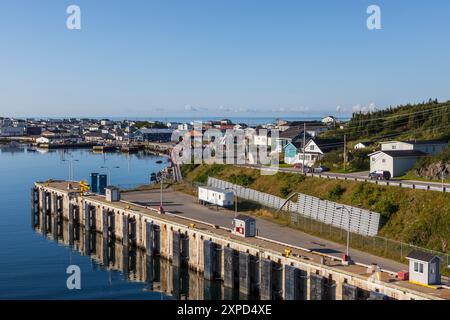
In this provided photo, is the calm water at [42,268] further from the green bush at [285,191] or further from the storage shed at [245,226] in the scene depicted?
the green bush at [285,191]

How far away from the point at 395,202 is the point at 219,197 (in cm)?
1905

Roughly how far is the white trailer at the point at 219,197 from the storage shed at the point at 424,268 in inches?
1209

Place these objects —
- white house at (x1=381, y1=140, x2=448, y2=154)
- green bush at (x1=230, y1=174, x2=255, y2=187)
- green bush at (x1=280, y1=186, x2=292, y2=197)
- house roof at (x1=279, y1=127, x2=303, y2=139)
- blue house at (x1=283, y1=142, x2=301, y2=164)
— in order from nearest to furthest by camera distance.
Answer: green bush at (x1=280, y1=186, x2=292, y2=197) → white house at (x1=381, y1=140, x2=448, y2=154) → green bush at (x1=230, y1=174, x2=255, y2=187) → blue house at (x1=283, y1=142, x2=301, y2=164) → house roof at (x1=279, y1=127, x2=303, y2=139)

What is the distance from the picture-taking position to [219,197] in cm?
6159

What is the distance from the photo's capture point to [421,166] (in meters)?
60.6

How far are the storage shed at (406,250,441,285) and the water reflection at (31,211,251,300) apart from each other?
13.2 metres

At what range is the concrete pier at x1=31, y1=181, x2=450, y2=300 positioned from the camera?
35.0 m

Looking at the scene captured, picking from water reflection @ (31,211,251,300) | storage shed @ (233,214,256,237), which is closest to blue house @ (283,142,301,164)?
water reflection @ (31,211,251,300)

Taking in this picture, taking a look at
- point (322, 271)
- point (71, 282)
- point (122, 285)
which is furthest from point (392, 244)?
point (71, 282)

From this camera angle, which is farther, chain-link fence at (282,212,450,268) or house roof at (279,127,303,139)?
house roof at (279,127,303,139)

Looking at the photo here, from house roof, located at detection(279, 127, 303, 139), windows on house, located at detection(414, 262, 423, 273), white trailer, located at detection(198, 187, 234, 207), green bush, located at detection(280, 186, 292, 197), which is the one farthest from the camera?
house roof, located at detection(279, 127, 303, 139)

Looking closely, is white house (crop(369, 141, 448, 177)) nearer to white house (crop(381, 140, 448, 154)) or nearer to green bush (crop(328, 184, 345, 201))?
white house (crop(381, 140, 448, 154))

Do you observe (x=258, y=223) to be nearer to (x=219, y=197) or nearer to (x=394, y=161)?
(x=219, y=197)
